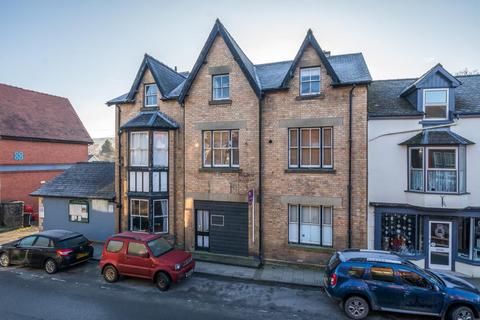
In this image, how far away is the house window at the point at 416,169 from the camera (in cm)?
1234

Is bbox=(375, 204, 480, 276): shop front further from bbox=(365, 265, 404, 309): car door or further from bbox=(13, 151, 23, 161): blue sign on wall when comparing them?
bbox=(13, 151, 23, 161): blue sign on wall

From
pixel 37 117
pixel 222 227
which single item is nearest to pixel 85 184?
pixel 222 227

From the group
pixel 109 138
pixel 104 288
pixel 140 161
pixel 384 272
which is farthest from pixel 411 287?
pixel 109 138

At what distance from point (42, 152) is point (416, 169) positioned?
95.2 ft

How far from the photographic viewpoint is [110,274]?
11.3 metres

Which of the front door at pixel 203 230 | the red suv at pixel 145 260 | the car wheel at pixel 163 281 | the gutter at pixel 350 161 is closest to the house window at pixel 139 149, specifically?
the front door at pixel 203 230

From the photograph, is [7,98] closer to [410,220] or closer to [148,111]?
[148,111]

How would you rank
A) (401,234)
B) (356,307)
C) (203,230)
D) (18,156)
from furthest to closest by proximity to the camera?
(18,156) < (203,230) < (401,234) < (356,307)

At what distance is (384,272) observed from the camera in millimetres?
8648

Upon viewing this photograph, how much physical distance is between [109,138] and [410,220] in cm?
8750

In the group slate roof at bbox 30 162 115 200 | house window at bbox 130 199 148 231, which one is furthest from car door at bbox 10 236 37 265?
house window at bbox 130 199 148 231

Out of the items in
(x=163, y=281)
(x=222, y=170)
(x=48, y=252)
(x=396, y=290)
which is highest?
(x=222, y=170)

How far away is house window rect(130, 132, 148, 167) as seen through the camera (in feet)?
48.8

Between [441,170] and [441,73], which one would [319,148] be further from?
[441,73]
